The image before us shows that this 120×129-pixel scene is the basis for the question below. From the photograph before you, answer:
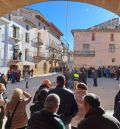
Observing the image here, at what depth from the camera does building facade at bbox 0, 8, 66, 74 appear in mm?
37875

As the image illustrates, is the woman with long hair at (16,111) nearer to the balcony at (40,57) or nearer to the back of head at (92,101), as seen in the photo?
the back of head at (92,101)

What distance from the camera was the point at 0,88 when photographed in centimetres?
666

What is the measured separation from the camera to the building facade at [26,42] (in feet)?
124

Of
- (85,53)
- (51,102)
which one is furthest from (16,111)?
(85,53)

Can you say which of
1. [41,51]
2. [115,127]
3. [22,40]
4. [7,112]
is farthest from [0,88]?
[41,51]

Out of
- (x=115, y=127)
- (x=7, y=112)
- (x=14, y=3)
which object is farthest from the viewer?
(x=14, y=3)

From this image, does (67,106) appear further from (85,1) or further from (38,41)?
(38,41)

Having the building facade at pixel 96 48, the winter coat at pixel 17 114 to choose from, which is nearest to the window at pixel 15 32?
the building facade at pixel 96 48

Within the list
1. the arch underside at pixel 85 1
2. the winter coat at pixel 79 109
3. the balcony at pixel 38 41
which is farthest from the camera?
the balcony at pixel 38 41

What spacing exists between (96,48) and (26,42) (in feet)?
35.9

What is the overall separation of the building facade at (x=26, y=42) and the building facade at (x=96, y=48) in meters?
6.14

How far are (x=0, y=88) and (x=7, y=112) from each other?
4.01ft

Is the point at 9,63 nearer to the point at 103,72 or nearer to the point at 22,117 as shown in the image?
the point at 103,72

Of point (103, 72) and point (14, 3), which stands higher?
point (14, 3)
